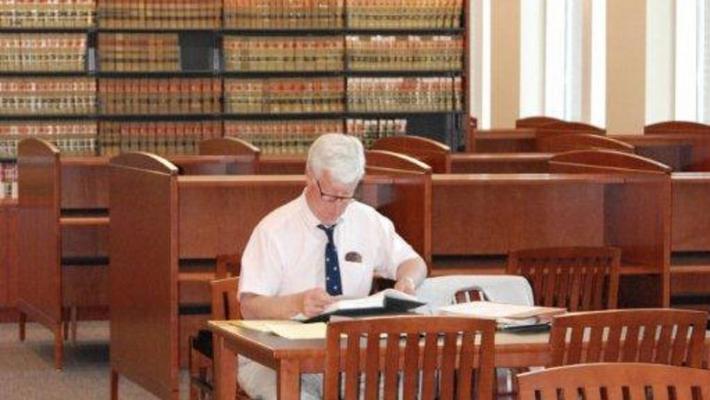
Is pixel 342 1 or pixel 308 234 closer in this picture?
pixel 308 234

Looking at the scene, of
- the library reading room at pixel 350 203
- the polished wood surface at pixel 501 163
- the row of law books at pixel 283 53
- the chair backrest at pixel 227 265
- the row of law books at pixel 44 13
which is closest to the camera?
the library reading room at pixel 350 203

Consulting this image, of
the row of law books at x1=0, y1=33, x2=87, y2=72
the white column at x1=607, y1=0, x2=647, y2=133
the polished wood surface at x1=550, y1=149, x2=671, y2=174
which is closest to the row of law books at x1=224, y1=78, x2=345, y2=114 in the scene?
the row of law books at x1=0, y1=33, x2=87, y2=72

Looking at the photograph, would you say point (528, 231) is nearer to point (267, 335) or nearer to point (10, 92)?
point (267, 335)

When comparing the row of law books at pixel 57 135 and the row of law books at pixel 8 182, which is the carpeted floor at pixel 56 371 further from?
the row of law books at pixel 57 135

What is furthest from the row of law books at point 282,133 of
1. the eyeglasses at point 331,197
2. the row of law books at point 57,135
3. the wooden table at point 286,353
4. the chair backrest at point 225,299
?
the wooden table at point 286,353

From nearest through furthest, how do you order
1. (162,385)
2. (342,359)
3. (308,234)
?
(342,359) < (308,234) < (162,385)

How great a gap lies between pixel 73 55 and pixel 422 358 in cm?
730

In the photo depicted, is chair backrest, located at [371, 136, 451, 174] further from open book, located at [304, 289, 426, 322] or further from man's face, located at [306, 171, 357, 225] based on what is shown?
open book, located at [304, 289, 426, 322]

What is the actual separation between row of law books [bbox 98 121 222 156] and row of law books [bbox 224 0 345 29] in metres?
0.71

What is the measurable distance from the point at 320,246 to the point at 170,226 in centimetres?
172

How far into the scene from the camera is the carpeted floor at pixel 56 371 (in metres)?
7.77

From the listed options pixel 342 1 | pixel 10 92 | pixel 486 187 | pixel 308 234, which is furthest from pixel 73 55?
pixel 308 234

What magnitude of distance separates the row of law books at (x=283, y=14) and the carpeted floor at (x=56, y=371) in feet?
8.18

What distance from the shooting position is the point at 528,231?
7449 millimetres
